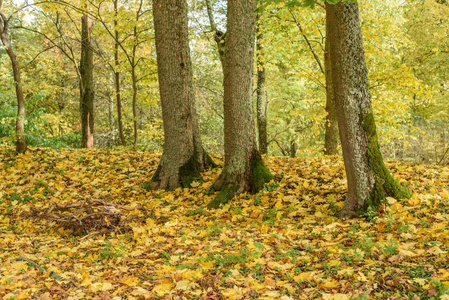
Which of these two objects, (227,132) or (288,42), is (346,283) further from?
(288,42)

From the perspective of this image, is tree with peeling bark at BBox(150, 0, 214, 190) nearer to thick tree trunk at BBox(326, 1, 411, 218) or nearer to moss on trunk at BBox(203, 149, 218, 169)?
moss on trunk at BBox(203, 149, 218, 169)

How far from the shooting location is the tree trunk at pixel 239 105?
5746 mm

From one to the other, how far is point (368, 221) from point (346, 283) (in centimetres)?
176

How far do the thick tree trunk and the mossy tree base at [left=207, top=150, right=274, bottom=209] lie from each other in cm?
171

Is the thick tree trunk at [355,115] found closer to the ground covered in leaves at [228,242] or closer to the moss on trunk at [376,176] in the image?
the moss on trunk at [376,176]

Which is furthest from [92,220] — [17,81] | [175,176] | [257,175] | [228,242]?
[17,81]

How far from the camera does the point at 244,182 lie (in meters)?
5.88

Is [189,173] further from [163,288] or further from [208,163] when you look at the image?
[163,288]

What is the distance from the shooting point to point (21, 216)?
577 cm

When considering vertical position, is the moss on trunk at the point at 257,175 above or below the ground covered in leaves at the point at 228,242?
above

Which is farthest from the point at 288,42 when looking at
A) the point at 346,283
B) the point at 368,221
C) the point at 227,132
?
the point at 346,283

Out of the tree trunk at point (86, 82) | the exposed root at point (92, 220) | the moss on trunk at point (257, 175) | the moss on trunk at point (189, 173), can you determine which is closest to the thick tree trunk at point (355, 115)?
the moss on trunk at point (257, 175)

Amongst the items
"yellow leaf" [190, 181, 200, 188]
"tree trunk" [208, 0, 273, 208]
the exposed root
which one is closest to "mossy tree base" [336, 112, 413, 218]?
"tree trunk" [208, 0, 273, 208]

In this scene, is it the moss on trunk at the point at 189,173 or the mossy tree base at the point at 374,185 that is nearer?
the mossy tree base at the point at 374,185
